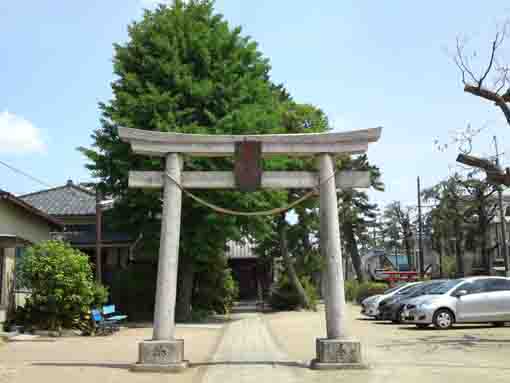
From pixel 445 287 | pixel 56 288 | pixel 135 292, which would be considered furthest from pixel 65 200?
pixel 445 287

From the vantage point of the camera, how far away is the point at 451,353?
11539mm

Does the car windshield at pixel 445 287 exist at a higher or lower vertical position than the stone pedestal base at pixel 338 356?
higher

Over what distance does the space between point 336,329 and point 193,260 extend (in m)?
14.0

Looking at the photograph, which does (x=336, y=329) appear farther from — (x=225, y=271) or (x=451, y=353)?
(x=225, y=271)

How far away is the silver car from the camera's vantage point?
16.8 metres

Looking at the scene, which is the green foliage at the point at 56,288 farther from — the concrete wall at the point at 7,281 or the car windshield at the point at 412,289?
the car windshield at the point at 412,289

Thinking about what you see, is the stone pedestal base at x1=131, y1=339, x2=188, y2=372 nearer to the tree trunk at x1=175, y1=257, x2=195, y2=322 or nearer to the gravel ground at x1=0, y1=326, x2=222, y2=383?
the gravel ground at x1=0, y1=326, x2=222, y2=383

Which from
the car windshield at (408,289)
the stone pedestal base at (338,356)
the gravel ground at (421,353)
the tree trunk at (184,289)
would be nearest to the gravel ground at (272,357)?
the gravel ground at (421,353)

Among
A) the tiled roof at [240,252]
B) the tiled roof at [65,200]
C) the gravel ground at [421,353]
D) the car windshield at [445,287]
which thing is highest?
the tiled roof at [65,200]

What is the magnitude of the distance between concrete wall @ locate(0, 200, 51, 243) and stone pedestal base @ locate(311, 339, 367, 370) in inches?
533

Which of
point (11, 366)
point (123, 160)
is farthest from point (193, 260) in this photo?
point (11, 366)

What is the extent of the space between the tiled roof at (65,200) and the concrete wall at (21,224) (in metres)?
8.77

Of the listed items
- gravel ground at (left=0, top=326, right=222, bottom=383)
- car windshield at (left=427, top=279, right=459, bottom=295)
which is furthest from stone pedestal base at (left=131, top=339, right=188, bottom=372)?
car windshield at (left=427, top=279, right=459, bottom=295)

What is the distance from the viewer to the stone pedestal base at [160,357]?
31.9ft
